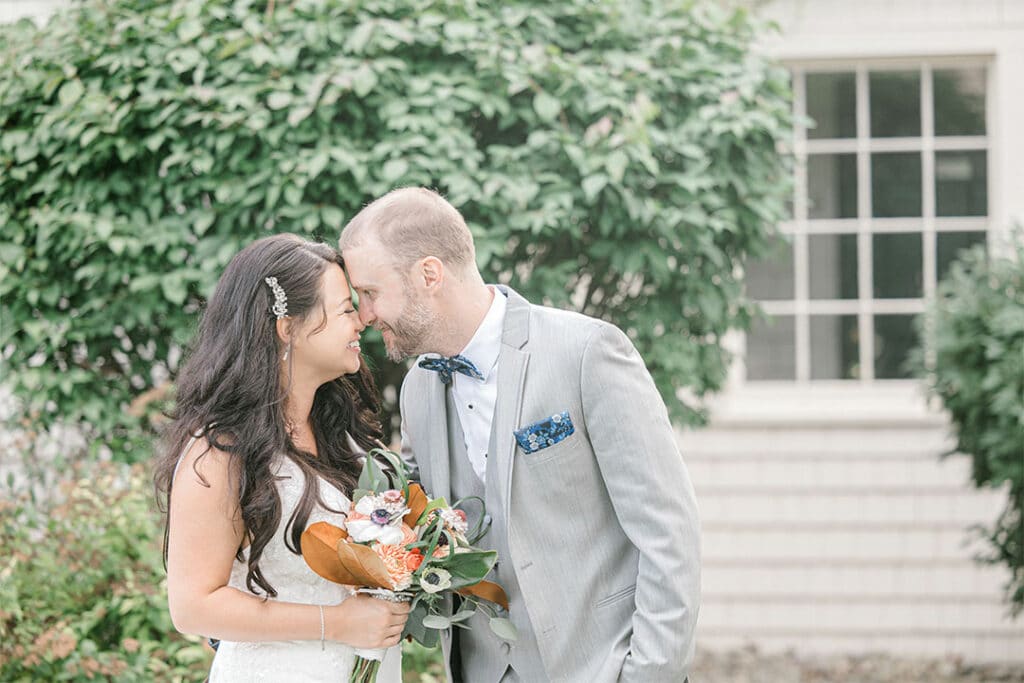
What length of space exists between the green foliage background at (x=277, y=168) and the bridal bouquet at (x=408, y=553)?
1.90m

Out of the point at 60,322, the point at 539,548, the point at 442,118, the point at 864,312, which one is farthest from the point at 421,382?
the point at 864,312

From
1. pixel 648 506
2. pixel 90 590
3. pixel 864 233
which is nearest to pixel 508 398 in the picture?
pixel 648 506

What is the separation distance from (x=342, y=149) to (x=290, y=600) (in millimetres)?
2157

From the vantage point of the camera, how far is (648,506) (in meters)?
2.71

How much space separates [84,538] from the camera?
4.61 metres

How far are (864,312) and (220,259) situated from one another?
460cm

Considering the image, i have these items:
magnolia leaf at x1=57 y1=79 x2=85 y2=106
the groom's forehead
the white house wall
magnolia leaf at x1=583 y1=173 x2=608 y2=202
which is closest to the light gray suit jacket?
the groom's forehead

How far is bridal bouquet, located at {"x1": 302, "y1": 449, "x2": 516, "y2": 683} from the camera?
2.66m

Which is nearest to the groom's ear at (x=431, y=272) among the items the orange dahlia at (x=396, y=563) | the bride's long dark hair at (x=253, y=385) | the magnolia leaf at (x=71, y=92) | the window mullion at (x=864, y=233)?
the bride's long dark hair at (x=253, y=385)

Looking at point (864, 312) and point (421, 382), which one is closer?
point (421, 382)

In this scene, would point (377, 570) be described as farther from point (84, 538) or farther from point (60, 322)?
point (60, 322)

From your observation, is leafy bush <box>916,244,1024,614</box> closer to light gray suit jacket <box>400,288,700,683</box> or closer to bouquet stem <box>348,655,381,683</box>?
light gray suit jacket <box>400,288,700,683</box>

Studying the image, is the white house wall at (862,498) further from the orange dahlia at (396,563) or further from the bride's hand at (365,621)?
A: the orange dahlia at (396,563)

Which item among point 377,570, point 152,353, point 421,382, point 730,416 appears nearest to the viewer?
point 377,570
